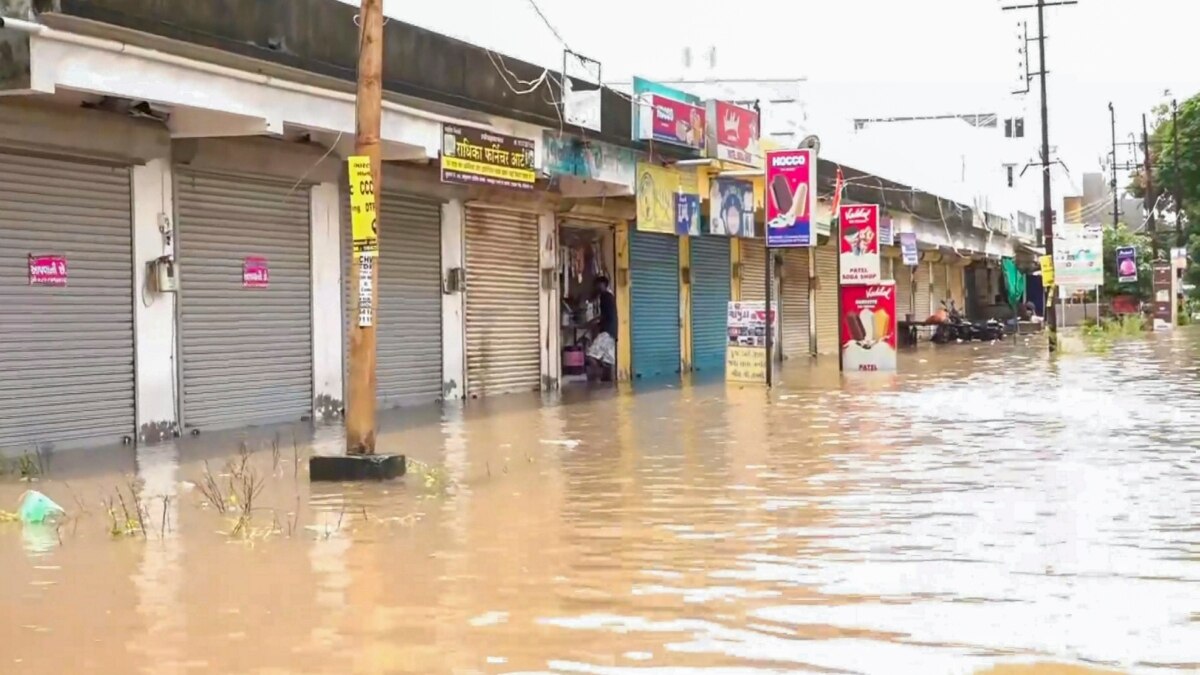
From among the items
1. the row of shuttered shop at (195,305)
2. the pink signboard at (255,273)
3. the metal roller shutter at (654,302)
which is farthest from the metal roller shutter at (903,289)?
the pink signboard at (255,273)

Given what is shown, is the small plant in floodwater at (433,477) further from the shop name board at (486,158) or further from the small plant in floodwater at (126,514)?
the shop name board at (486,158)

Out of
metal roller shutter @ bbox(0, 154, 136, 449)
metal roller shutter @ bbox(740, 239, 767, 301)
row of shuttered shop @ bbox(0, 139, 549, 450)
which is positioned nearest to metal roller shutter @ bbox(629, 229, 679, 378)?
metal roller shutter @ bbox(740, 239, 767, 301)

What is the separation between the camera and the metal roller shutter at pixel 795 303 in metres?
34.9

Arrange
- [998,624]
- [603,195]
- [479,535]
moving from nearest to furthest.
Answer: [998,624], [479,535], [603,195]

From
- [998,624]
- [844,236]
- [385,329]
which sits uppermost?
[844,236]

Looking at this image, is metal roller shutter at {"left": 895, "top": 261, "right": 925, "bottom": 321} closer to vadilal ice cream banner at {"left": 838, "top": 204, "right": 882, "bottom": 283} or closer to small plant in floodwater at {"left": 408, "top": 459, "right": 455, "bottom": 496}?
vadilal ice cream banner at {"left": 838, "top": 204, "right": 882, "bottom": 283}

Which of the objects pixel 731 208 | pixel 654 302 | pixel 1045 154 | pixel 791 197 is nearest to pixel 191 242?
pixel 791 197

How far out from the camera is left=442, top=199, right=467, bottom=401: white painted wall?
19.9 m

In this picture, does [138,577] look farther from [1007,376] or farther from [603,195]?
[1007,376]

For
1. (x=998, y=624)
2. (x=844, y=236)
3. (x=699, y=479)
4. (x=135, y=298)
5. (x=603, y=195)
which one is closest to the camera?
(x=998, y=624)

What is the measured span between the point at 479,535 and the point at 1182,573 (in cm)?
371

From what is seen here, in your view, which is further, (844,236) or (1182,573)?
(844,236)

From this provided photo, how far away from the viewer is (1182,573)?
6.78 meters

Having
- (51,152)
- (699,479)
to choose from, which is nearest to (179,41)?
(51,152)
